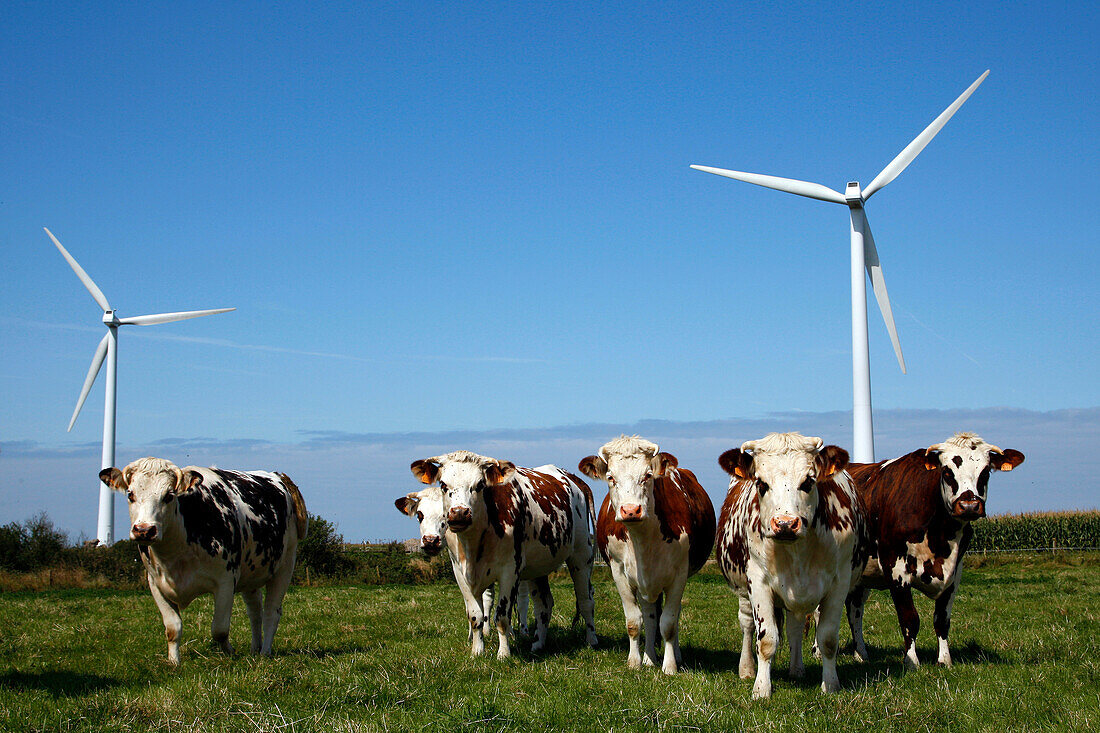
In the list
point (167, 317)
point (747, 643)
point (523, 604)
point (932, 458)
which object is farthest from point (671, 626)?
point (167, 317)

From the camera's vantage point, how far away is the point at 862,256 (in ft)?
80.0

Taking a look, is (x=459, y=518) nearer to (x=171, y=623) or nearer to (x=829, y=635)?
(x=171, y=623)

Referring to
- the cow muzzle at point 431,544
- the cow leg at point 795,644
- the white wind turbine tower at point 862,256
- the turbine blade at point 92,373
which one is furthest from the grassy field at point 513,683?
the turbine blade at point 92,373

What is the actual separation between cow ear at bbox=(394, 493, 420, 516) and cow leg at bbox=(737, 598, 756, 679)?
4280 millimetres

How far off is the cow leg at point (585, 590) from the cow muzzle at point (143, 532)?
5.24 meters

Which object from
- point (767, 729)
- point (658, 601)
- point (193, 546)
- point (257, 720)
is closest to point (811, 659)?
point (658, 601)

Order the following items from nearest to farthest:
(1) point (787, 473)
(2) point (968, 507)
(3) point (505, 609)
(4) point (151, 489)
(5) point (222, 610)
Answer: (1) point (787, 473)
(2) point (968, 507)
(4) point (151, 489)
(5) point (222, 610)
(3) point (505, 609)

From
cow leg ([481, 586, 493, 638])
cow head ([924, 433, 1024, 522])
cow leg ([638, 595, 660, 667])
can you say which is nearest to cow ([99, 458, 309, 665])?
cow leg ([481, 586, 493, 638])

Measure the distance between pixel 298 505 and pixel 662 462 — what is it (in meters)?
5.79

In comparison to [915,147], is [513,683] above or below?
below

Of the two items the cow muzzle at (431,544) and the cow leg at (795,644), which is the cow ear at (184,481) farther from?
the cow leg at (795,644)

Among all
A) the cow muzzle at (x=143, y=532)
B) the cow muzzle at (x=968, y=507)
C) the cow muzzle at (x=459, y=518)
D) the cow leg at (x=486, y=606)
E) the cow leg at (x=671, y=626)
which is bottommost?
the cow leg at (x=486, y=606)

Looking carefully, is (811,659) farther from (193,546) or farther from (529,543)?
(193,546)

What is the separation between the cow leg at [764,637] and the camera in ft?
26.7
